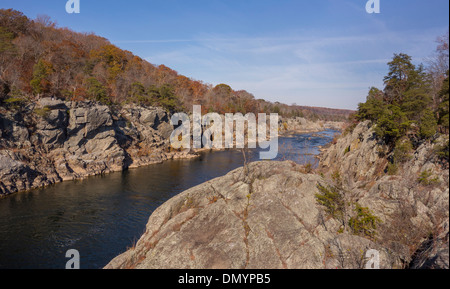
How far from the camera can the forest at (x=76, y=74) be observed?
1687 inches

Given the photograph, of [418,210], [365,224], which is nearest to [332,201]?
[365,224]

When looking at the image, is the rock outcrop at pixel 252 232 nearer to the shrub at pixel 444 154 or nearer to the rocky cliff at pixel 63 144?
the shrub at pixel 444 154

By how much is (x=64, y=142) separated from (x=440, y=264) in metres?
47.1

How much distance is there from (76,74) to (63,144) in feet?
102

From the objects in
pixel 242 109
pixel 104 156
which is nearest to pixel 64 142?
pixel 104 156

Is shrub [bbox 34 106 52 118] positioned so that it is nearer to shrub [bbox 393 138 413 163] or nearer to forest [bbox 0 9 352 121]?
forest [bbox 0 9 352 121]

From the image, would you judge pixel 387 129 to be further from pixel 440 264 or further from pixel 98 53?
pixel 98 53

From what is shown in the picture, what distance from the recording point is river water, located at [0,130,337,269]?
58.6 feet

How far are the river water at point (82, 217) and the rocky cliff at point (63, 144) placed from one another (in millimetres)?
2717

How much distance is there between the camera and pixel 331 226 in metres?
10.8
